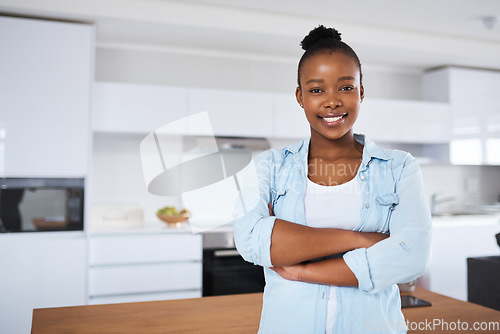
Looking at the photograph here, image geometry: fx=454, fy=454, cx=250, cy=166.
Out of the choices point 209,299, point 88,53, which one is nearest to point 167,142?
point 88,53

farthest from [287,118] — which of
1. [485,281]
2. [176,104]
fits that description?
[485,281]

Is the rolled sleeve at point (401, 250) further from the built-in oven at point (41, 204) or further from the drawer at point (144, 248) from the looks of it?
the built-in oven at point (41, 204)

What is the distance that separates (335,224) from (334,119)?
25 centimetres

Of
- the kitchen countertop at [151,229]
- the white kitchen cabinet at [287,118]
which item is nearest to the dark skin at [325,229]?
the kitchen countertop at [151,229]

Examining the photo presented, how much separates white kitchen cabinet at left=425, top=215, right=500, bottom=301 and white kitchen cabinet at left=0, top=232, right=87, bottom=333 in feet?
9.76

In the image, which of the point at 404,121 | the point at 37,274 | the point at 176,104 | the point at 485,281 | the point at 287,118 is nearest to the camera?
the point at 485,281

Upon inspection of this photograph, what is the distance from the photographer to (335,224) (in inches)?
42.8

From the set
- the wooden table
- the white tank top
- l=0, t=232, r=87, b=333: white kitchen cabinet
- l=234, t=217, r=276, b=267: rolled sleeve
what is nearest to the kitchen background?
l=0, t=232, r=87, b=333: white kitchen cabinet

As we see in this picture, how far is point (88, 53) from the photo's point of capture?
3271 mm

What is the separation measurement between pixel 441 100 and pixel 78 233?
366cm

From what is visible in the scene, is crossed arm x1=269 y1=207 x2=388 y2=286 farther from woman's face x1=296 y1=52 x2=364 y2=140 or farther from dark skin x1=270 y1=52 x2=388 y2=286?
woman's face x1=296 y1=52 x2=364 y2=140

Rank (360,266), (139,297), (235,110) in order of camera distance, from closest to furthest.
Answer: (360,266), (139,297), (235,110)

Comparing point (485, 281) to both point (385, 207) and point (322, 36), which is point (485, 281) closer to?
point (385, 207)

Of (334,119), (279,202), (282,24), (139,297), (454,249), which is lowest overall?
(139,297)
